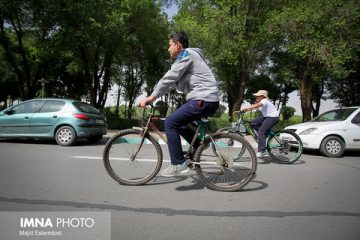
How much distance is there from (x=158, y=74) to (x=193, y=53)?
2635cm

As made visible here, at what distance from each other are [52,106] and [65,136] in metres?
1.21

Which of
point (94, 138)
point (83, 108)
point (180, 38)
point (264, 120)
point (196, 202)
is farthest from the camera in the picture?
point (94, 138)

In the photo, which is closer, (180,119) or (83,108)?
(180,119)

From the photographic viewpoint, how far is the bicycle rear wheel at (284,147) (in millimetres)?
8008

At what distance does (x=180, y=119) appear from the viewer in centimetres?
477

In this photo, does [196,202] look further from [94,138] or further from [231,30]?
[231,30]

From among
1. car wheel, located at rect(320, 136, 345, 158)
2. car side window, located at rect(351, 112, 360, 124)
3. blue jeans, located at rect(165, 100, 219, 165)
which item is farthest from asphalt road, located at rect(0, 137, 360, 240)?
car side window, located at rect(351, 112, 360, 124)

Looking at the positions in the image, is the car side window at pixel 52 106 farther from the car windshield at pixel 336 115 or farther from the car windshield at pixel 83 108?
the car windshield at pixel 336 115

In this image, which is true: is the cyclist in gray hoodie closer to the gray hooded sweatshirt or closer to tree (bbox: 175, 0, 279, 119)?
the gray hooded sweatshirt

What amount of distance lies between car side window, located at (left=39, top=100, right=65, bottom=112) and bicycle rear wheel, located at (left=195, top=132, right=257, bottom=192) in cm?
737

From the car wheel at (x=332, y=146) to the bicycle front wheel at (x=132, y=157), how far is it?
625 cm

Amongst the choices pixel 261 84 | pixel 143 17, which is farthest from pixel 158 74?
pixel 261 84

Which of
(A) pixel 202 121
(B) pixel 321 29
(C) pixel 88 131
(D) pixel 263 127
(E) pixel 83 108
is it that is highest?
(B) pixel 321 29

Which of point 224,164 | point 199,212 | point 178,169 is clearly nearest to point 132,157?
point 178,169
